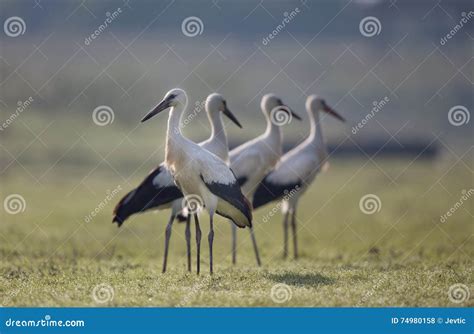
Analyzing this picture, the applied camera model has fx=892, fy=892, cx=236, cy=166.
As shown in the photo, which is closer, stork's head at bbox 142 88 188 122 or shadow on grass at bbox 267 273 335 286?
shadow on grass at bbox 267 273 335 286

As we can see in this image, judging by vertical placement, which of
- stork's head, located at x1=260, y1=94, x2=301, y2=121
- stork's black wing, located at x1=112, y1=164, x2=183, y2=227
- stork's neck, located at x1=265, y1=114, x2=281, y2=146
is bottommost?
stork's black wing, located at x1=112, y1=164, x2=183, y2=227

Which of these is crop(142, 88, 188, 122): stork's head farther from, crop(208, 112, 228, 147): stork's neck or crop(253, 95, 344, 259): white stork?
crop(253, 95, 344, 259): white stork

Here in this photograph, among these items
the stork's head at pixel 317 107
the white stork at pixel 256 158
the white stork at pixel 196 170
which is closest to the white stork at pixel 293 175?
the white stork at pixel 256 158

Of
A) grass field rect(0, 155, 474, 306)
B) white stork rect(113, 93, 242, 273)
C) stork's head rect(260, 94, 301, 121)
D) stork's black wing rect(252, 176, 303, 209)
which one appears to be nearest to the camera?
grass field rect(0, 155, 474, 306)

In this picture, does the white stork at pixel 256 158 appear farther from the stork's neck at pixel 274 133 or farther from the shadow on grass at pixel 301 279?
the shadow on grass at pixel 301 279

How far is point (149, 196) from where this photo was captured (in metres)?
11.3

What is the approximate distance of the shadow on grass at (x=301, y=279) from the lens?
9.18 metres

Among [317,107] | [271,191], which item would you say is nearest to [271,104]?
[271,191]

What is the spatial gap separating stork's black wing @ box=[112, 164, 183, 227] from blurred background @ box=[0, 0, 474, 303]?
5.36 feet

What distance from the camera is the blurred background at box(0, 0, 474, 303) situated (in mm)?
18000

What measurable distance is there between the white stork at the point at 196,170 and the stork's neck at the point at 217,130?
139cm

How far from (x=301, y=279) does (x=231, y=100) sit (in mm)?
29632

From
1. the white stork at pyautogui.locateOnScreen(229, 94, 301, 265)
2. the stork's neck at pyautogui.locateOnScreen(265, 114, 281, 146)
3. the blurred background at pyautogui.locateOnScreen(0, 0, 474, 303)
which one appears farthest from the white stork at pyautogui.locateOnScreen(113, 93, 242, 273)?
the blurred background at pyautogui.locateOnScreen(0, 0, 474, 303)

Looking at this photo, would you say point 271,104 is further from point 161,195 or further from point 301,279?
point 301,279
